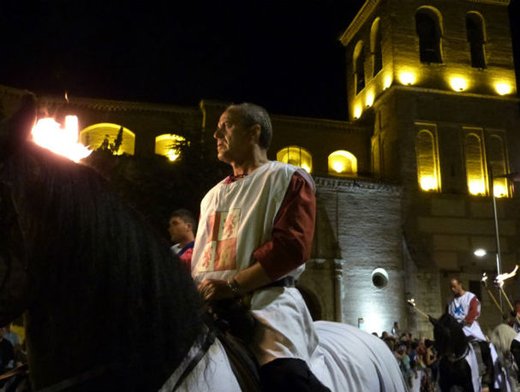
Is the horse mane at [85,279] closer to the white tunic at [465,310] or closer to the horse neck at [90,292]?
the horse neck at [90,292]

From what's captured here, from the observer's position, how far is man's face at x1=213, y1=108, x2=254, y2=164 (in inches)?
116

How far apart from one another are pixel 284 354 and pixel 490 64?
1404 inches

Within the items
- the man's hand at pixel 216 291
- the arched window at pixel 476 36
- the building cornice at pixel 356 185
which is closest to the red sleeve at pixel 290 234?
the man's hand at pixel 216 291

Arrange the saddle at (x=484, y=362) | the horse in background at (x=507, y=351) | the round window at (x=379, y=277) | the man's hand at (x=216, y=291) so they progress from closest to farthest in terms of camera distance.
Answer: the man's hand at (x=216, y=291), the saddle at (x=484, y=362), the horse in background at (x=507, y=351), the round window at (x=379, y=277)

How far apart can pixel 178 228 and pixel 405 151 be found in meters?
26.3

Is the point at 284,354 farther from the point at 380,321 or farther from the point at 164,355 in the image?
the point at 380,321

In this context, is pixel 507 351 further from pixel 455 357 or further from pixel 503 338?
pixel 455 357

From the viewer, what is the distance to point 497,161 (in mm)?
31359

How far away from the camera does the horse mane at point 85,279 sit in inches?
68.1

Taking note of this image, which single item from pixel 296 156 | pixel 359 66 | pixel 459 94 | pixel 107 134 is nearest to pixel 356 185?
pixel 296 156

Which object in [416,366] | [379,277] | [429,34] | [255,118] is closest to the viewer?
[255,118]

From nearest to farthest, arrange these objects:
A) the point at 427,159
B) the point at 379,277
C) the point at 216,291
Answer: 1. the point at 216,291
2. the point at 379,277
3. the point at 427,159

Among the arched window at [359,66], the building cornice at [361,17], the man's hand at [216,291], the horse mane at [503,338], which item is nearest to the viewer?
the man's hand at [216,291]

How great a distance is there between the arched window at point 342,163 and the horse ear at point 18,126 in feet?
105
